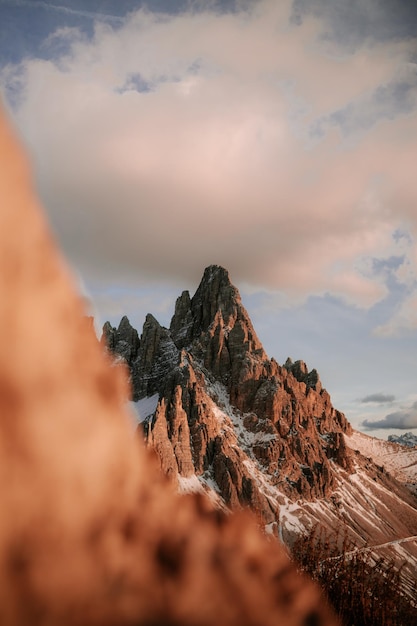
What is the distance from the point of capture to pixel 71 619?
385cm

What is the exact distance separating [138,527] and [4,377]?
2.04 metres

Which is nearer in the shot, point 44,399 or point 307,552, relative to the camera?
point 44,399

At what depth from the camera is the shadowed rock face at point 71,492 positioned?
373 cm

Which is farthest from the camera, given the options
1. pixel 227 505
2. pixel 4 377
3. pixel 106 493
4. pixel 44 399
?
pixel 227 505

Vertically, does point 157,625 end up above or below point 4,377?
below

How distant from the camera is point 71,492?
4.06 metres

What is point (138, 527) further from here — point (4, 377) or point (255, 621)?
point (4, 377)

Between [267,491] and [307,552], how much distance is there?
164 metres

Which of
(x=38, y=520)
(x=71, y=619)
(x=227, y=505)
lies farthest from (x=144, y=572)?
(x=227, y=505)

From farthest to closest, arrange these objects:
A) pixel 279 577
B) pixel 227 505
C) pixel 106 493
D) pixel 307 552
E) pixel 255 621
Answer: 1. pixel 227 505
2. pixel 307 552
3. pixel 279 577
4. pixel 255 621
5. pixel 106 493

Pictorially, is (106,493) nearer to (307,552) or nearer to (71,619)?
(71,619)

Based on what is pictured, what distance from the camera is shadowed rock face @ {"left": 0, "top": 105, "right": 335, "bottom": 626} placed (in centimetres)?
373

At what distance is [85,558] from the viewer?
13.2 feet

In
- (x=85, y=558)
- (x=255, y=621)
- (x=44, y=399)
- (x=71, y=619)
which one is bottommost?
(x=255, y=621)
